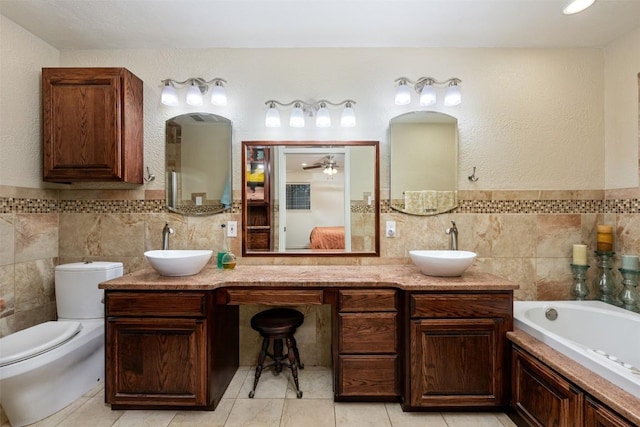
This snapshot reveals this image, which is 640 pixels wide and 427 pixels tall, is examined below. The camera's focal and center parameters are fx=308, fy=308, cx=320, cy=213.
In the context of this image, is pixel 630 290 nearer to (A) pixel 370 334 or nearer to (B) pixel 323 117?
(A) pixel 370 334

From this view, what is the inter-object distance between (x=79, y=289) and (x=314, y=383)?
1.81 metres

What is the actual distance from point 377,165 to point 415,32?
98cm

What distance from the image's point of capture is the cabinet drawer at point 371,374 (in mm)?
1893

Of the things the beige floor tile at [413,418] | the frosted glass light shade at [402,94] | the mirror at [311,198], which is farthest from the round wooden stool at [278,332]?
the frosted glass light shade at [402,94]

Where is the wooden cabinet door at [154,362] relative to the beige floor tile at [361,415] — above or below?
above

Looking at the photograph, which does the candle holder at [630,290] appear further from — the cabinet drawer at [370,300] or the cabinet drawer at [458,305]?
the cabinet drawer at [370,300]

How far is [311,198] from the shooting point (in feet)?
7.94

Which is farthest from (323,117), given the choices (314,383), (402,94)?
(314,383)

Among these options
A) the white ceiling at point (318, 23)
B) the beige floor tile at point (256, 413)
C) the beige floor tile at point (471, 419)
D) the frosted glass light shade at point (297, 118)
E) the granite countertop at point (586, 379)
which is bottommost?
the beige floor tile at point (256, 413)

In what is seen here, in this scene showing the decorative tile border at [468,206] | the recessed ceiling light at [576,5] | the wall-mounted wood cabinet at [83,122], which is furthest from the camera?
the decorative tile border at [468,206]

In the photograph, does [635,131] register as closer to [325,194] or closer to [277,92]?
[325,194]

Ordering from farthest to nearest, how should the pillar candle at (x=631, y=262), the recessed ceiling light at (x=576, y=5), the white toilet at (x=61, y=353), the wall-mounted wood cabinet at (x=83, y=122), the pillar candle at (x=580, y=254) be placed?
the pillar candle at (x=580, y=254)
the wall-mounted wood cabinet at (x=83, y=122)
the pillar candle at (x=631, y=262)
the recessed ceiling light at (x=576, y=5)
the white toilet at (x=61, y=353)

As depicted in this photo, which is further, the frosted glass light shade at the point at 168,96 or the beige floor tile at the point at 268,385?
the frosted glass light shade at the point at 168,96

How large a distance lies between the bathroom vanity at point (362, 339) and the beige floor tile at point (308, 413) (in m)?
0.15
